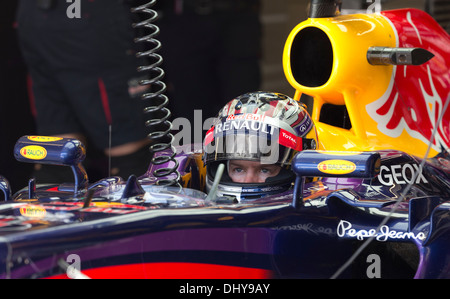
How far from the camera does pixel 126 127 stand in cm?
464

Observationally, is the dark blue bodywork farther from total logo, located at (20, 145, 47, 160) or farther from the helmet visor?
the helmet visor

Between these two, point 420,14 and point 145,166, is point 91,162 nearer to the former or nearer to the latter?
point 145,166

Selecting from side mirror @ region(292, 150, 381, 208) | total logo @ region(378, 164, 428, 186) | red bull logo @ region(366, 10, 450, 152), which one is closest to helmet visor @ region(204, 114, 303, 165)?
total logo @ region(378, 164, 428, 186)

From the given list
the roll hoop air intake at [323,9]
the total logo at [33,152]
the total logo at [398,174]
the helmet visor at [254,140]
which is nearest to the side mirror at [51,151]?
the total logo at [33,152]

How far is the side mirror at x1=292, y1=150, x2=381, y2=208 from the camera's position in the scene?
2.88m

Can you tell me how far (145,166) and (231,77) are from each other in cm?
71

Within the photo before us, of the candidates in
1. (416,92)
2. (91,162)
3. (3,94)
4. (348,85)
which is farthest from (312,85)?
(3,94)

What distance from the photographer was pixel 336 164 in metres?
2.90

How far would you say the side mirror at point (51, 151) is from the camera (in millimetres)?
3338

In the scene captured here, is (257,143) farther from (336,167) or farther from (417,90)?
(417,90)

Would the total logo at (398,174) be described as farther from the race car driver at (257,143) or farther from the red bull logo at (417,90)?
the red bull logo at (417,90)

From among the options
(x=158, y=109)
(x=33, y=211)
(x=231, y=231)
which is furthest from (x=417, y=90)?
(x=33, y=211)

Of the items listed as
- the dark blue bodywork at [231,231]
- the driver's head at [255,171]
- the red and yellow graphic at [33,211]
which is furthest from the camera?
the driver's head at [255,171]

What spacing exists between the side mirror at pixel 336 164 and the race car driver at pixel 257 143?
57cm
